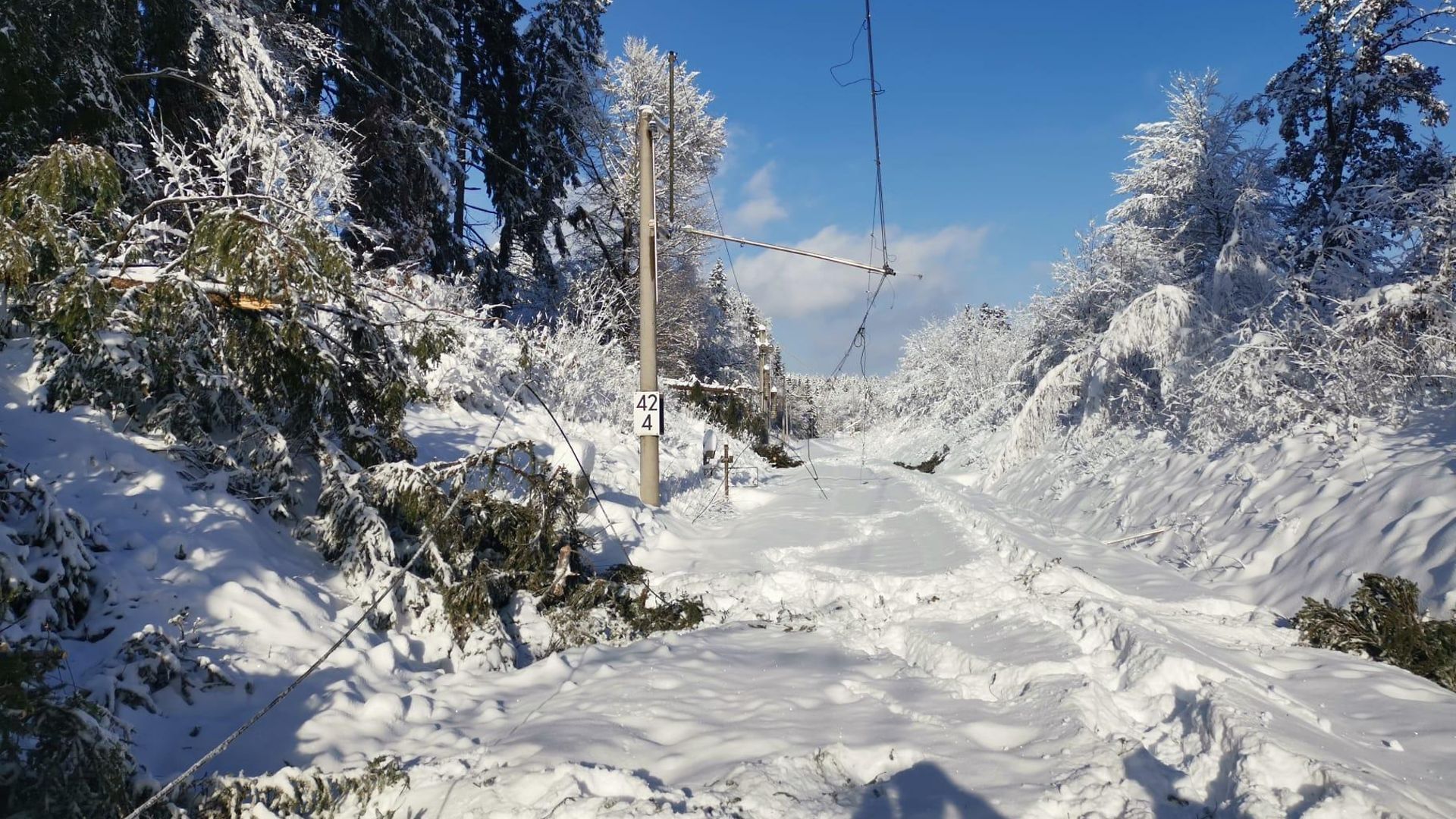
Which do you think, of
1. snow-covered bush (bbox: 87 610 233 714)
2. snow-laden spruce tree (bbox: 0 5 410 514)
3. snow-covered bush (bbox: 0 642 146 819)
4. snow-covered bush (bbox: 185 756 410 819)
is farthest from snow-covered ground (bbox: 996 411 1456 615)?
snow-laden spruce tree (bbox: 0 5 410 514)

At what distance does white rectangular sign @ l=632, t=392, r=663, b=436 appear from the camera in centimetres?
977

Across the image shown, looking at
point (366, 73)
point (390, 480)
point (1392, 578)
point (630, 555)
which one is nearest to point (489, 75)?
point (366, 73)

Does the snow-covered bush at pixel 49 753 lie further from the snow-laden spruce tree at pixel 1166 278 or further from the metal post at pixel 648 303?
the snow-laden spruce tree at pixel 1166 278

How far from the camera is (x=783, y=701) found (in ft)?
13.1

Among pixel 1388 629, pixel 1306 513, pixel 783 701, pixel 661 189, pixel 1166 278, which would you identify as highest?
pixel 661 189

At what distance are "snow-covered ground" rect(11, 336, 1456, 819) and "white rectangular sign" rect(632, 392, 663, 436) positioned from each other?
3.82 m

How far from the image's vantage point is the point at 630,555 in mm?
8156

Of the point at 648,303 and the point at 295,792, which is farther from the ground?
the point at 648,303

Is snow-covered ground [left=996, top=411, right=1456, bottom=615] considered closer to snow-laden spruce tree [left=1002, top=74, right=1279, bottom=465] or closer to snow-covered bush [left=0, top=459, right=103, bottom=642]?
snow-laden spruce tree [left=1002, top=74, right=1279, bottom=465]

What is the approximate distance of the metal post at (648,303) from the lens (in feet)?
33.4

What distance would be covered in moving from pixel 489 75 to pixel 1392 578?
66.3ft

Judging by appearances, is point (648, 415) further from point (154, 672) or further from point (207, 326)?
point (154, 672)

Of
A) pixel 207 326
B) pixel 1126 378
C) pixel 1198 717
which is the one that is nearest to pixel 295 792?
pixel 207 326

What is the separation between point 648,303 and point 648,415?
1736mm
